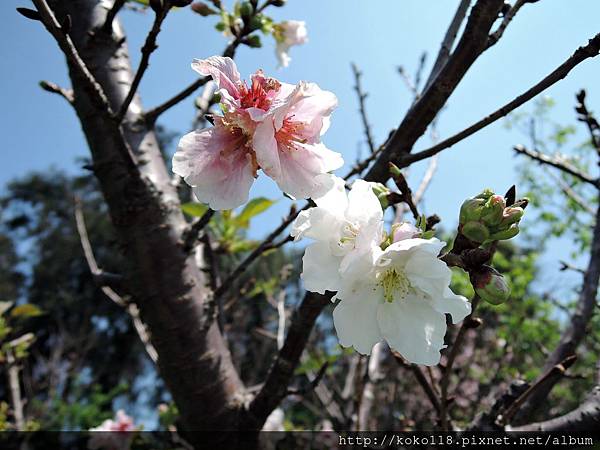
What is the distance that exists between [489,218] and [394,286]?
20cm

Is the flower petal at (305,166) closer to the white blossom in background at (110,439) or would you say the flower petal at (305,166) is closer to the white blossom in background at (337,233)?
the white blossom in background at (337,233)

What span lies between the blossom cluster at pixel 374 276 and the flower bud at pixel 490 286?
4cm

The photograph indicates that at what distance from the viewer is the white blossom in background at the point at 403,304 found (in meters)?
0.71

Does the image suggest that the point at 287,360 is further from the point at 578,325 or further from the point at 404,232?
the point at 578,325

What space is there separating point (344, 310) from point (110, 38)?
139 cm

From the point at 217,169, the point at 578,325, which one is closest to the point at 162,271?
the point at 217,169

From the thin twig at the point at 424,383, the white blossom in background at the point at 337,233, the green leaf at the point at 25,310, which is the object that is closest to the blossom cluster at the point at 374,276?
the white blossom in background at the point at 337,233

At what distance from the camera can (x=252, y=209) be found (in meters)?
1.89

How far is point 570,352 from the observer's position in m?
1.68

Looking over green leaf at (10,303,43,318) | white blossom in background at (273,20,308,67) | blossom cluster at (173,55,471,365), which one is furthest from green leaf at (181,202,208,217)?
green leaf at (10,303,43,318)

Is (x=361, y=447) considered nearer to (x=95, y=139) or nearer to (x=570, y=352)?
(x=570, y=352)

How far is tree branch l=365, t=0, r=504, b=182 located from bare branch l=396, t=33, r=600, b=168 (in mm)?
58

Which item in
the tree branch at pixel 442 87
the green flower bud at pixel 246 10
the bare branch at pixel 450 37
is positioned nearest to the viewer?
the tree branch at pixel 442 87

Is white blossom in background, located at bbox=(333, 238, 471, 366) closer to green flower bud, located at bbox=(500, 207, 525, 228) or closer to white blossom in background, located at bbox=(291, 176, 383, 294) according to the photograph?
white blossom in background, located at bbox=(291, 176, 383, 294)
